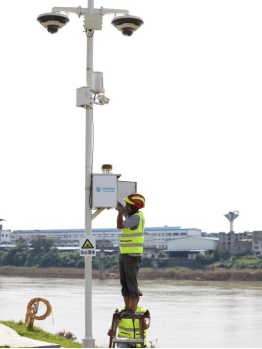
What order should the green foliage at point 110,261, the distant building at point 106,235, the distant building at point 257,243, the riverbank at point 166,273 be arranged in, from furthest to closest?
the distant building at point 106,235
the green foliage at point 110,261
the distant building at point 257,243
the riverbank at point 166,273

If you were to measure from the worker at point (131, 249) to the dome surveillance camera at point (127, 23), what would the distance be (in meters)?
2.72

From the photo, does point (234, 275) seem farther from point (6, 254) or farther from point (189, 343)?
point (189, 343)

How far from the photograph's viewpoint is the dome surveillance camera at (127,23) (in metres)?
7.98

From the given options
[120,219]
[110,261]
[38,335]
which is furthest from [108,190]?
[110,261]

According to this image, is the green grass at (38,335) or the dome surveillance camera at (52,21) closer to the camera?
the dome surveillance camera at (52,21)

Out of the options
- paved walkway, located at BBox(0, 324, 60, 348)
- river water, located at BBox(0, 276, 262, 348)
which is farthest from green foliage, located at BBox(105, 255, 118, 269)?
paved walkway, located at BBox(0, 324, 60, 348)

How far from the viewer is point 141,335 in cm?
627

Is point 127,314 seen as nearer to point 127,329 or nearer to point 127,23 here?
point 127,329

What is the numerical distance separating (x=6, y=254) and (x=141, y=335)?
308 ft

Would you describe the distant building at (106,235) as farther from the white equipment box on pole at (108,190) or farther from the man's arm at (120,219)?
the man's arm at (120,219)

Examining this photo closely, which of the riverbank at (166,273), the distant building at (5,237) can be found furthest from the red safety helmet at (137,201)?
the distant building at (5,237)

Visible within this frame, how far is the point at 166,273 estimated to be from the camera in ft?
268

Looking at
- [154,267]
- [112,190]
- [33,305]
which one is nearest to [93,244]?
[112,190]

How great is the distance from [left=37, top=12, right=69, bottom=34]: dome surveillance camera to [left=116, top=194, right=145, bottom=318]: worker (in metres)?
2.98
